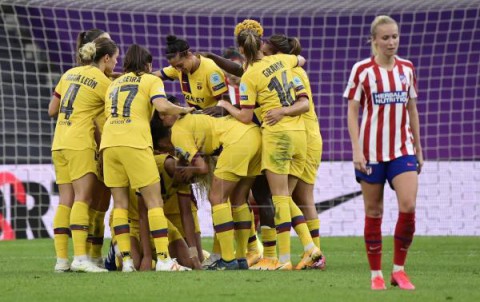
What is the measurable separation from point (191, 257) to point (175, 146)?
95 cm

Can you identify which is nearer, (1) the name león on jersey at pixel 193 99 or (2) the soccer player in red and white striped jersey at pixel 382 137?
(2) the soccer player in red and white striped jersey at pixel 382 137

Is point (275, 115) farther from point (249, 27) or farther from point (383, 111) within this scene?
point (383, 111)

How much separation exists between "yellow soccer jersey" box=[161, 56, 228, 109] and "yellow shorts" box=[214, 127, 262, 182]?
647mm

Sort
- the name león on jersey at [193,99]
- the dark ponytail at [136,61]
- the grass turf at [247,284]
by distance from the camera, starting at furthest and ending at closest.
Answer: the name león on jersey at [193,99]
the dark ponytail at [136,61]
the grass turf at [247,284]

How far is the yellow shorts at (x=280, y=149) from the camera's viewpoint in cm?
875

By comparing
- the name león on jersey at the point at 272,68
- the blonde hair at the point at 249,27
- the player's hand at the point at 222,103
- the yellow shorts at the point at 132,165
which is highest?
the blonde hair at the point at 249,27

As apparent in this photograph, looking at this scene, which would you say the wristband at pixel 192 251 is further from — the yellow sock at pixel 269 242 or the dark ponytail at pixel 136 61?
the dark ponytail at pixel 136 61

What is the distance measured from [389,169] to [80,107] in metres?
3.12

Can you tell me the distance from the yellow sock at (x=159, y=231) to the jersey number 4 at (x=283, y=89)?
4.55 feet

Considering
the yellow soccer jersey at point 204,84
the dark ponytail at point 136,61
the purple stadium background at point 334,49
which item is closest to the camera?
the dark ponytail at point 136,61

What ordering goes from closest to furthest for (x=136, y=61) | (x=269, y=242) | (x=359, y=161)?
(x=359, y=161) → (x=136, y=61) → (x=269, y=242)

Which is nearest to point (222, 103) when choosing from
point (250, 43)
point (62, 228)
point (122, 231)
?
point (250, 43)

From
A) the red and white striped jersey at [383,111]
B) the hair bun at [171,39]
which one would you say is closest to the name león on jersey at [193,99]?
the hair bun at [171,39]

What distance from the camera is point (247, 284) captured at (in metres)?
7.13
